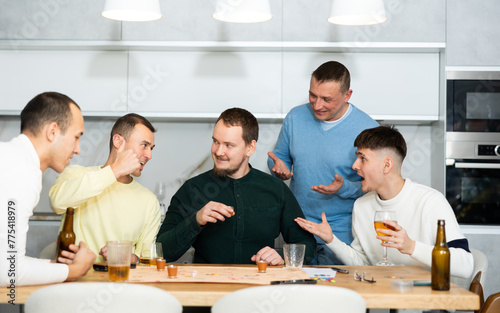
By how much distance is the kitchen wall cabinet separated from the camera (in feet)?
12.1

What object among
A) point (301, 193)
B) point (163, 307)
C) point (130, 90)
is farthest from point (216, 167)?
point (130, 90)

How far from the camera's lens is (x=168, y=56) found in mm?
3840

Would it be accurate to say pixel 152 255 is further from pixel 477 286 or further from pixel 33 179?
pixel 477 286

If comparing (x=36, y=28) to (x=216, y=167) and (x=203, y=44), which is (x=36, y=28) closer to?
(x=203, y=44)

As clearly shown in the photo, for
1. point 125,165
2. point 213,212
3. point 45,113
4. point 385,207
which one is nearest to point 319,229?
A: point 385,207

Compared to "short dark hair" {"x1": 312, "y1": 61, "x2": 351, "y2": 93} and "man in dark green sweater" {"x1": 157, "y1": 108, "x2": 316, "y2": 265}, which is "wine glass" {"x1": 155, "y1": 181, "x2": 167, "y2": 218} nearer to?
"man in dark green sweater" {"x1": 157, "y1": 108, "x2": 316, "y2": 265}

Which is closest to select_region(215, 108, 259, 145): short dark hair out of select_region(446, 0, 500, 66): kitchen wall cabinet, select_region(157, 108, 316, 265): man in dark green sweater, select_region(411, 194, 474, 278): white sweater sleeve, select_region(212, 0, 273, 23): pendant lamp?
select_region(157, 108, 316, 265): man in dark green sweater

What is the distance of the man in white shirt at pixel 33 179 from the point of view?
1704mm

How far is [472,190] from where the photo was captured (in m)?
3.70

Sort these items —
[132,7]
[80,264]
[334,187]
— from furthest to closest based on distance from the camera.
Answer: [334,187]
[132,7]
[80,264]

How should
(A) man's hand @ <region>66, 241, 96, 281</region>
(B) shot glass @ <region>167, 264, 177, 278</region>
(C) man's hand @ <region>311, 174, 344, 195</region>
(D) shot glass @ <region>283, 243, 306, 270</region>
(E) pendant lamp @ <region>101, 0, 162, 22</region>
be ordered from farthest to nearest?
(C) man's hand @ <region>311, 174, 344, 195</region>
(E) pendant lamp @ <region>101, 0, 162, 22</region>
(D) shot glass @ <region>283, 243, 306, 270</region>
(B) shot glass @ <region>167, 264, 177, 278</region>
(A) man's hand @ <region>66, 241, 96, 281</region>

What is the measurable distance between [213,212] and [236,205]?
1.34ft

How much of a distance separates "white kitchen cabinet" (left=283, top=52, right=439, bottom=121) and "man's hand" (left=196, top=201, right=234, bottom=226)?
1.65 meters

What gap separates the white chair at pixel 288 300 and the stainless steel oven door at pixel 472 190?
2.38m
